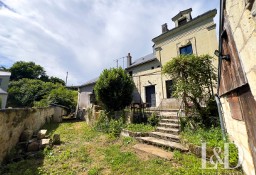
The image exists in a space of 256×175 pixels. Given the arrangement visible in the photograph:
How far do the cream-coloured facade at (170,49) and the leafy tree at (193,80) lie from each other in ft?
12.1

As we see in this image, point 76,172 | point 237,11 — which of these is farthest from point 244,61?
point 76,172

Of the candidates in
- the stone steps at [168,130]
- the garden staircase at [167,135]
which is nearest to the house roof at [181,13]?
the garden staircase at [167,135]

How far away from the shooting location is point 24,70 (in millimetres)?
36562

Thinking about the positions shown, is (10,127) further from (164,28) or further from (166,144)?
(164,28)

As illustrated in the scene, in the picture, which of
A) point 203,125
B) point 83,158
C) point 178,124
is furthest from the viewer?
point 178,124

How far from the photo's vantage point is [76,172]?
3.88 m

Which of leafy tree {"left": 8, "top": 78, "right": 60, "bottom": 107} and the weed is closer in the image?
the weed

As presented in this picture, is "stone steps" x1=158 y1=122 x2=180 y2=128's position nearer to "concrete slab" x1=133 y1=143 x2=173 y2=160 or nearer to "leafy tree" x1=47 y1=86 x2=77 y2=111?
"concrete slab" x1=133 y1=143 x2=173 y2=160

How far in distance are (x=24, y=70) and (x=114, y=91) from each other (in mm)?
37738

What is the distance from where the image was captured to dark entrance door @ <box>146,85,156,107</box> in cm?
1380

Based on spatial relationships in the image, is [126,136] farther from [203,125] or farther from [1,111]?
[1,111]

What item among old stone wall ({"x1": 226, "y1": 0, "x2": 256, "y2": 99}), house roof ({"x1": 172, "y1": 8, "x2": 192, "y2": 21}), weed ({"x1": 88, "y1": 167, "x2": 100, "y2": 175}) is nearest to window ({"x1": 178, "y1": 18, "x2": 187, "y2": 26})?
house roof ({"x1": 172, "y1": 8, "x2": 192, "y2": 21})

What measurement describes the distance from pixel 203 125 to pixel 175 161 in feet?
8.91

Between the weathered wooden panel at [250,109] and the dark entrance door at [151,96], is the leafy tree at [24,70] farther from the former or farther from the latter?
the weathered wooden panel at [250,109]
